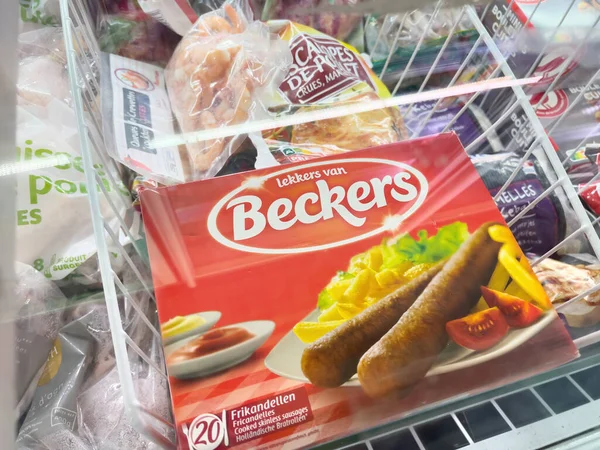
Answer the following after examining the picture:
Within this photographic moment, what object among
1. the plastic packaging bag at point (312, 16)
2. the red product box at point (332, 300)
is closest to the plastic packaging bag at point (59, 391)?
the red product box at point (332, 300)

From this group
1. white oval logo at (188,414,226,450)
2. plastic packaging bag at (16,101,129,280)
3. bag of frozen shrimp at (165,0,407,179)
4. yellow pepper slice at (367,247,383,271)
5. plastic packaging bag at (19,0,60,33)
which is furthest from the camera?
plastic packaging bag at (19,0,60,33)

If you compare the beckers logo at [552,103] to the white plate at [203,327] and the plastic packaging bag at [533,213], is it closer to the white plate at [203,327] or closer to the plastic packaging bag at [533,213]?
the plastic packaging bag at [533,213]

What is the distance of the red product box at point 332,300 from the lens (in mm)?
523

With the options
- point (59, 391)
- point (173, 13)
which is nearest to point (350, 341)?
point (59, 391)

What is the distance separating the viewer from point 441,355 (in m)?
0.55

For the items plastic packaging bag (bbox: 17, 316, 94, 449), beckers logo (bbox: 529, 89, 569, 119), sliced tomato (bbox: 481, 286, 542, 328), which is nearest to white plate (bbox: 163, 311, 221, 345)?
plastic packaging bag (bbox: 17, 316, 94, 449)

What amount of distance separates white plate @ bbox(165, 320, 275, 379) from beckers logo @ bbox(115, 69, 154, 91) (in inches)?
21.2

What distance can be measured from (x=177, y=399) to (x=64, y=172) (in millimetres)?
487

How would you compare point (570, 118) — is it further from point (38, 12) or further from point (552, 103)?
point (38, 12)

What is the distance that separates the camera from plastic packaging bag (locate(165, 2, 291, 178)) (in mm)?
812

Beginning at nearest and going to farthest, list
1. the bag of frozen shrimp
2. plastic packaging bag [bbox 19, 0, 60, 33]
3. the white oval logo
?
the white oval logo → the bag of frozen shrimp → plastic packaging bag [bbox 19, 0, 60, 33]

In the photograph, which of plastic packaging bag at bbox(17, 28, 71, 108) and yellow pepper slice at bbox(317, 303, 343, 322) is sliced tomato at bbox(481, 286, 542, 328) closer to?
yellow pepper slice at bbox(317, 303, 343, 322)

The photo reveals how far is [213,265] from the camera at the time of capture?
0.61 meters

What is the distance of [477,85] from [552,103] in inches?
13.0
